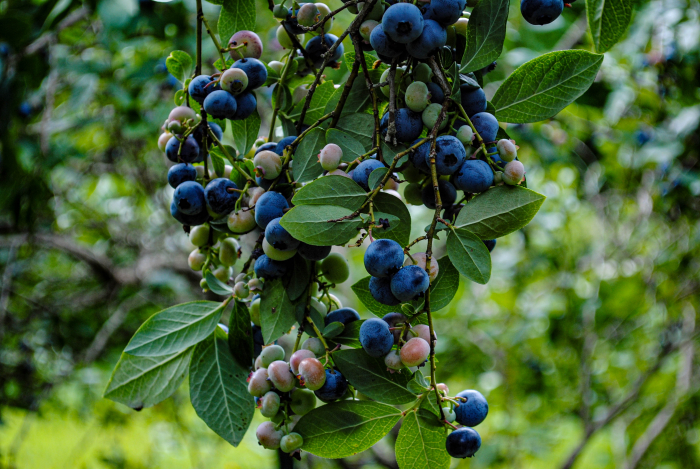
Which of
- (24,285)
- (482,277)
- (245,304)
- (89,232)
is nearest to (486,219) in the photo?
(482,277)

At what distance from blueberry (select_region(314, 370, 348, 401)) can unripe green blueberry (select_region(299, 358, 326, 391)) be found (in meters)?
0.02

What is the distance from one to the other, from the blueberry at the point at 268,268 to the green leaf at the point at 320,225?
0.11 metres

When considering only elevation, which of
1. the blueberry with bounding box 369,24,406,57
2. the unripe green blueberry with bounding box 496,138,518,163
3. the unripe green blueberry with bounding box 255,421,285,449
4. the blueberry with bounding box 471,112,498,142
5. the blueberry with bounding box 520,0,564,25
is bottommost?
the unripe green blueberry with bounding box 255,421,285,449

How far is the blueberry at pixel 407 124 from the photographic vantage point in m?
0.54

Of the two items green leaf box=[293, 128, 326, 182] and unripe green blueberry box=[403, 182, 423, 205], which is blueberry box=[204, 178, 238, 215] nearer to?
green leaf box=[293, 128, 326, 182]

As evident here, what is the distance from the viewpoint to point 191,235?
729 millimetres

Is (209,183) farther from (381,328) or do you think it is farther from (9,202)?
(9,202)

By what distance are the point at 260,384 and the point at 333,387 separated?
9cm

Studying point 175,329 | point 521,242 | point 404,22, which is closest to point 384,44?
point 404,22

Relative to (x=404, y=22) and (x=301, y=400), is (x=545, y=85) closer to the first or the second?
(x=404, y=22)

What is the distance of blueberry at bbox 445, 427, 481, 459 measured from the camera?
20.4 inches

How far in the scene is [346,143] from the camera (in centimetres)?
57

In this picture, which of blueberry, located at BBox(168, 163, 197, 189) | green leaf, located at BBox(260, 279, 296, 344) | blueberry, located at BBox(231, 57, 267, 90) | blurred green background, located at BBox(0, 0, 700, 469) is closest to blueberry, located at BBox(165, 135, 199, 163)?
blueberry, located at BBox(168, 163, 197, 189)

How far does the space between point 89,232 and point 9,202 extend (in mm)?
1701
